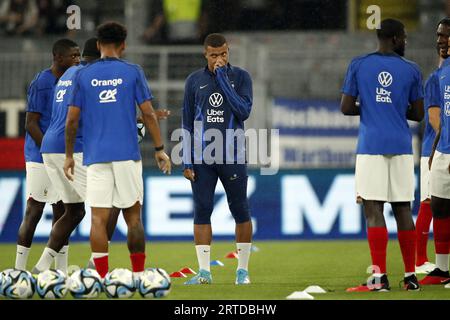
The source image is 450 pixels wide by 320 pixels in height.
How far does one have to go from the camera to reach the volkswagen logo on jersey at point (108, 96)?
8391mm

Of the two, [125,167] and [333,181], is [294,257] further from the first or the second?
[125,167]

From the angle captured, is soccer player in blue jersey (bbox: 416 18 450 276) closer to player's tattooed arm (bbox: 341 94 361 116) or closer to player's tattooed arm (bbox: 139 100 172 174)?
player's tattooed arm (bbox: 341 94 361 116)

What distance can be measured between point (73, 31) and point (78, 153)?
36.2 ft

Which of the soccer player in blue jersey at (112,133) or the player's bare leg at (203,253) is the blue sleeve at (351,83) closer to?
the soccer player in blue jersey at (112,133)

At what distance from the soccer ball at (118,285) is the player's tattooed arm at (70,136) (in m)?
1.05

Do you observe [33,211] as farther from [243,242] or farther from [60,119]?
[243,242]

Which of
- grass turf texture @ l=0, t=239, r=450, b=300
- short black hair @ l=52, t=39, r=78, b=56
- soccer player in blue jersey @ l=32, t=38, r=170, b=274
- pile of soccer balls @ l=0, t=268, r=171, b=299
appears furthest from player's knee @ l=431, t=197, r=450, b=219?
short black hair @ l=52, t=39, r=78, b=56

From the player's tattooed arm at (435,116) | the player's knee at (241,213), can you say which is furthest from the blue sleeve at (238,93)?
the player's tattooed arm at (435,116)

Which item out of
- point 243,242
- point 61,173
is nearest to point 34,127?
point 61,173

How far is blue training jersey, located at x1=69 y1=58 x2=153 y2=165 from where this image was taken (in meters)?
8.40

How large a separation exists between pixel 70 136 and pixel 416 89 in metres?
3.13

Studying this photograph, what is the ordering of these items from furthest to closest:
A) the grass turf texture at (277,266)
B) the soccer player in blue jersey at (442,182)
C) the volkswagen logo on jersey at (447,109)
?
the soccer player in blue jersey at (442,182) → the volkswagen logo on jersey at (447,109) → the grass turf texture at (277,266)

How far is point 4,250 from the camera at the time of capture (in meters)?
14.9
